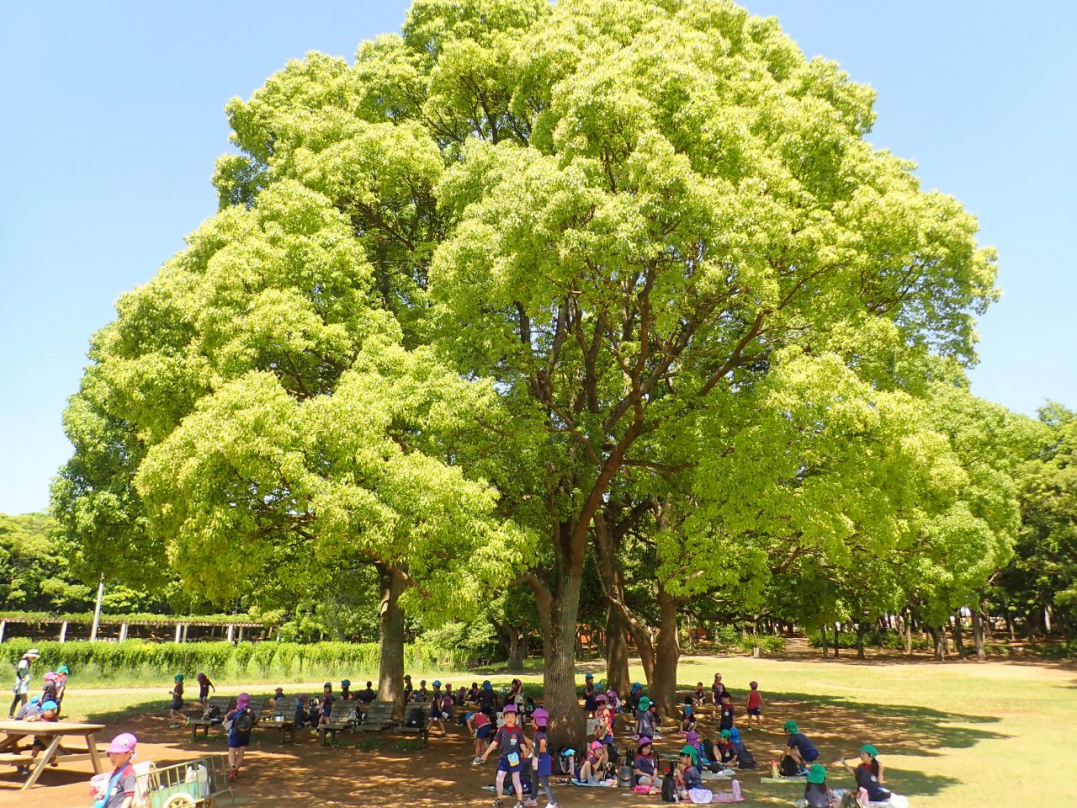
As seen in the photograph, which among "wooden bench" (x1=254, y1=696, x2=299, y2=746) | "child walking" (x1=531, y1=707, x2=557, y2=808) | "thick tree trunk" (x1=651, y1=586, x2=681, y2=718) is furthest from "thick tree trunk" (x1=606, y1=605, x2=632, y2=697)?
"child walking" (x1=531, y1=707, x2=557, y2=808)

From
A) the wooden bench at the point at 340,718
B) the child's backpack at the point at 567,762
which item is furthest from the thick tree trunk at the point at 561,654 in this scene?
the wooden bench at the point at 340,718

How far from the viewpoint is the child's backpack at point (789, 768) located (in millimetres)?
11438

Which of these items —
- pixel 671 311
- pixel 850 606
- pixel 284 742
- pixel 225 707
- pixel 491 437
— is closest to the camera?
pixel 671 311

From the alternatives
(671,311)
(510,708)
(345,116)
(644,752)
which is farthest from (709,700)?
(345,116)

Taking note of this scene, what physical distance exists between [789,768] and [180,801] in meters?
9.22

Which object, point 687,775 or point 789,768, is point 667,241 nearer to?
point 687,775

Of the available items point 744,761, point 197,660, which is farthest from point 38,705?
point 197,660

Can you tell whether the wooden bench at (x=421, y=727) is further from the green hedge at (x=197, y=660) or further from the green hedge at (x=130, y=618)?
the green hedge at (x=130, y=618)

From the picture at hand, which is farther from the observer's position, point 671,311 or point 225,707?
point 225,707

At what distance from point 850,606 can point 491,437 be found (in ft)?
54.3

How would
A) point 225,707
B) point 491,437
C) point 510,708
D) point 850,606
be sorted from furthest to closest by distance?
point 850,606 < point 225,707 < point 491,437 < point 510,708

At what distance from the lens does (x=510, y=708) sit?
10758 mm

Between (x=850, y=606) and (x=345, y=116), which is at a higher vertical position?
(x=345, y=116)

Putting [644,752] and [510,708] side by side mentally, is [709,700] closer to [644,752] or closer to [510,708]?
[644,752]
